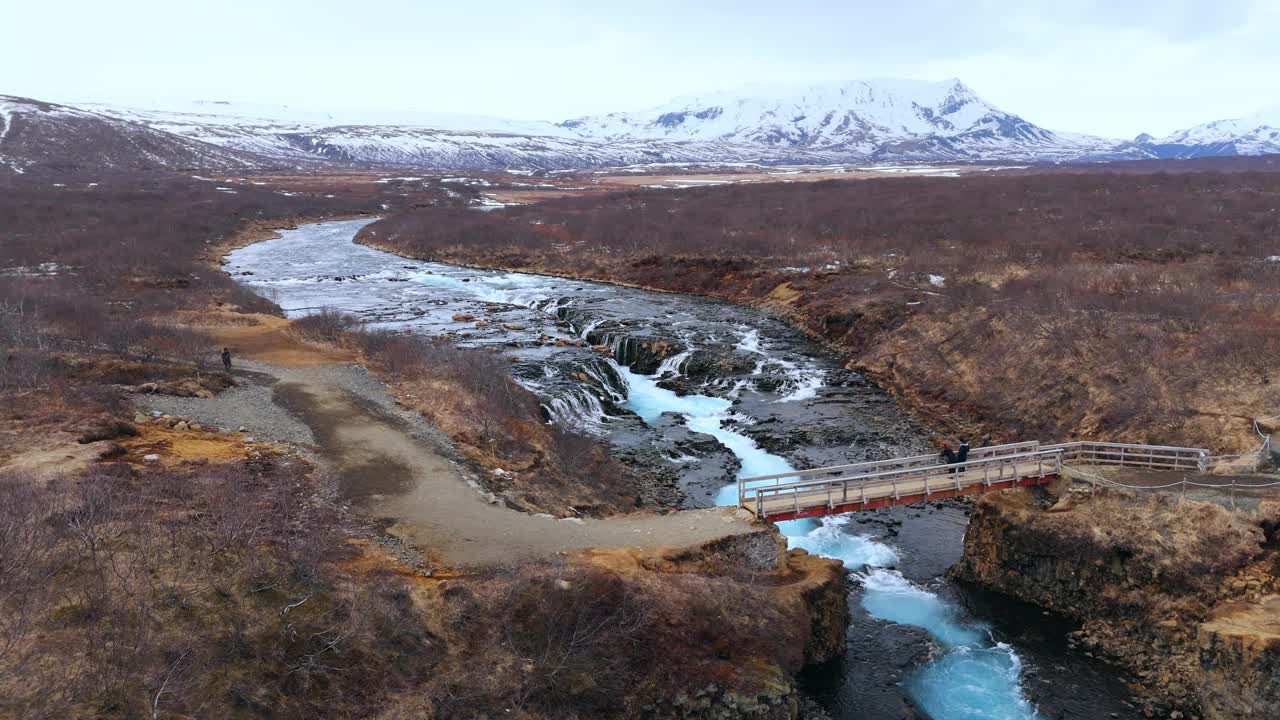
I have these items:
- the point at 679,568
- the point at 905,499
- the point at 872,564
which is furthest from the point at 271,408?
the point at 905,499

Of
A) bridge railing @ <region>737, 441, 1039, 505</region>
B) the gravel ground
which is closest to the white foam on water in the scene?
bridge railing @ <region>737, 441, 1039, 505</region>

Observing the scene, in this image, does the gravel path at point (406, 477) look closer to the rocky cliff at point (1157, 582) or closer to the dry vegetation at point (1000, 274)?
the rocky cliff at point (1157, 582)

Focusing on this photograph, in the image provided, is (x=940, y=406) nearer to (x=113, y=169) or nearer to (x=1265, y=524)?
(x=1265, y=524)

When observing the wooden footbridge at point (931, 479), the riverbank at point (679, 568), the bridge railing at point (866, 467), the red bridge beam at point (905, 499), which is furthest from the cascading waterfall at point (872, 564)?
the riverbank at point (679, 568)

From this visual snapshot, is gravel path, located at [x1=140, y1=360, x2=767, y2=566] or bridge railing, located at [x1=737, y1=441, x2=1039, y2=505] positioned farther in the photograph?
bridge railing, located at [x1=737, y1=441, x2=1039, y2=505]

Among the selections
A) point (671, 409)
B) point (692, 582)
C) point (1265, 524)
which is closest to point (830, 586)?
point (692, 582)

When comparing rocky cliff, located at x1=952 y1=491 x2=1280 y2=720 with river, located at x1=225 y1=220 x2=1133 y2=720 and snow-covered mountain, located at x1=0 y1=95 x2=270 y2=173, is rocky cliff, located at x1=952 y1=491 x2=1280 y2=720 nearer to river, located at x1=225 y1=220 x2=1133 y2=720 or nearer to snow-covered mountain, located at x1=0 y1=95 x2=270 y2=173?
river, located at x1=225 y1=220 x2=1133 y2=720
